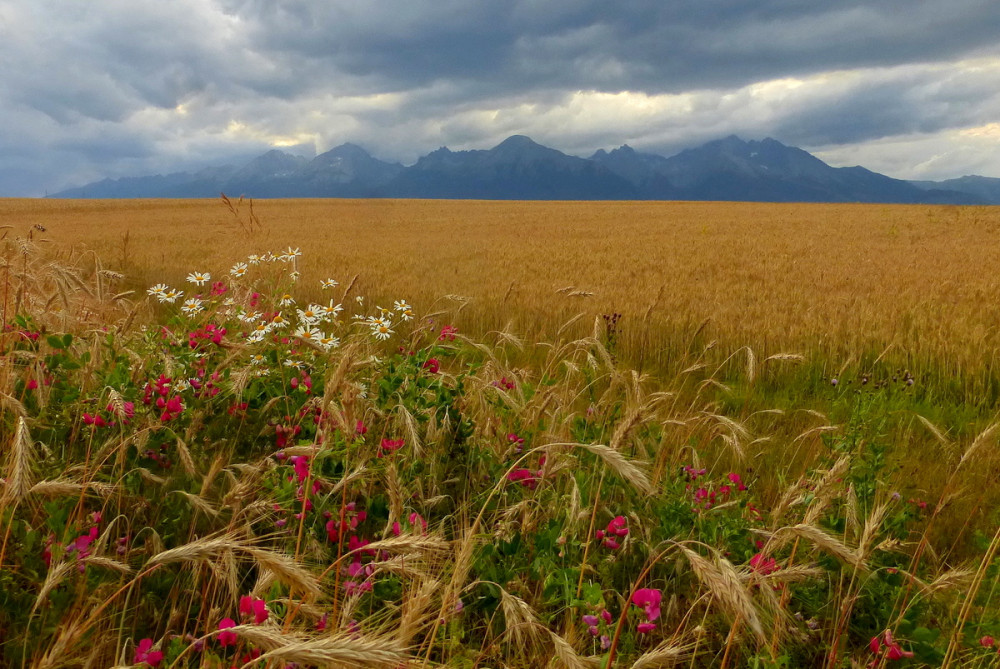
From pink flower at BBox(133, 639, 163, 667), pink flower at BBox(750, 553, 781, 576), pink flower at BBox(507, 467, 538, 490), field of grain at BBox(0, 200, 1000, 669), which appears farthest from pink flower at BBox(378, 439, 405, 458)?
pink flower at BBox(750, 553, 781, 576)

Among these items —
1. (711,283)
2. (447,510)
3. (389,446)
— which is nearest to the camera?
(389,446)

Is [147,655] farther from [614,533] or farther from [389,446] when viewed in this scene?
[614,533]

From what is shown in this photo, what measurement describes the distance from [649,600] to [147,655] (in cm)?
148

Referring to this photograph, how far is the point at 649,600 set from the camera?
1925mm

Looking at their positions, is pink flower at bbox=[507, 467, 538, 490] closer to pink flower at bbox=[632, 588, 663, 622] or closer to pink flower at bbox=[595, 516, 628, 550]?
pink flower at bbox=[595, 516, 628, 550]

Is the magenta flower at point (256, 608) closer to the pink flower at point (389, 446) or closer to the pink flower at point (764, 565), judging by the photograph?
the pink flower at point (389, 446)

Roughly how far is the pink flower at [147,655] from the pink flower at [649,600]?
1388 mm

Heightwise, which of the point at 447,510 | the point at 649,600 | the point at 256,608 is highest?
the point at 256,608

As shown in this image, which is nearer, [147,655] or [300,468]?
[147,655]

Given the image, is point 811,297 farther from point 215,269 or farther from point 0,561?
point 215,269

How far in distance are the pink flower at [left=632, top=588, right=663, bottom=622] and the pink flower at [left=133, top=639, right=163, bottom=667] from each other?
4.56 ft

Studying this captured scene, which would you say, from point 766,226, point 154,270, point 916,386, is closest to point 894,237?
point 766,226

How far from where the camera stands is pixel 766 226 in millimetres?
24453

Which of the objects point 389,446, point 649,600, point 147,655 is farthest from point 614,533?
point 147,655
